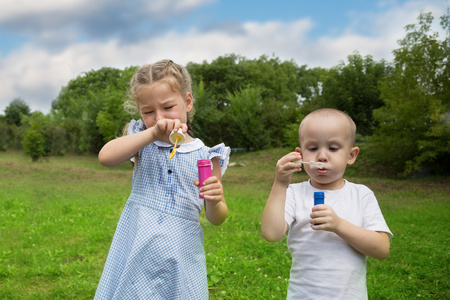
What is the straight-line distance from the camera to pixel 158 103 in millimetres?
2111

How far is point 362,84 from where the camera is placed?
2127 cm

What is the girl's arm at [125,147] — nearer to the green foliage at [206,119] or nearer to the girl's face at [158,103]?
the girl's face at [158,103]

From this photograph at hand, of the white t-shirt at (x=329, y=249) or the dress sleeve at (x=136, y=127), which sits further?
the dress sleeve at (x=136, y=127)

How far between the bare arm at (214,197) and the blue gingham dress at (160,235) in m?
0.08

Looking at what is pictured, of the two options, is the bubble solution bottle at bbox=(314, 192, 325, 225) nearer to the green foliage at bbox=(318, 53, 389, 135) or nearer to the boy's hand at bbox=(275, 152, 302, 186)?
the boy's hand at bbox=(275, 152, 302, 186)

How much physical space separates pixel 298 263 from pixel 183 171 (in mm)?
752

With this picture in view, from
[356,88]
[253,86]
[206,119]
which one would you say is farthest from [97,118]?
[356,88]

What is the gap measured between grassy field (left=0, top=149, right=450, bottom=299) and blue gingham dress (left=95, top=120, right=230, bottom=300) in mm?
1822

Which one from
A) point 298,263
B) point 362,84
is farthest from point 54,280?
point 362,84

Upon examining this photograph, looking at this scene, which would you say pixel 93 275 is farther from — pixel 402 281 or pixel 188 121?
pixel 402 281

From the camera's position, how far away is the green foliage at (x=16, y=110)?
118 ft

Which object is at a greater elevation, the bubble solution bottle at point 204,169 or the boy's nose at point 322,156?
the boy's nose at point 322,156

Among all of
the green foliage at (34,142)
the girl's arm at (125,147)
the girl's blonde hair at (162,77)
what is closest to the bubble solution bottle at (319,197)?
the girl's arm at (125,147)

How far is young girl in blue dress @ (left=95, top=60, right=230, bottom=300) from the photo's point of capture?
6.54 feet
